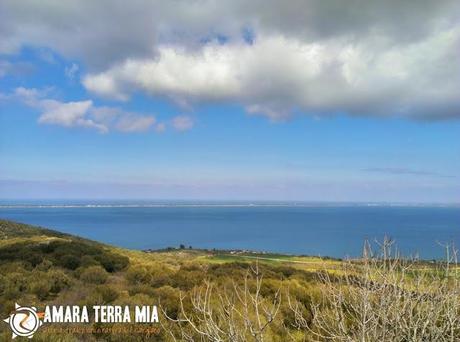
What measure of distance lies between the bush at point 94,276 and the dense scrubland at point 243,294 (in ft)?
0.12

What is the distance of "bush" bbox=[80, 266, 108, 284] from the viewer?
14031 mm

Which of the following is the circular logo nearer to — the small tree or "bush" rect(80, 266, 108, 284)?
the small tree

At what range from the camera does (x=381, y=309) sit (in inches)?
204

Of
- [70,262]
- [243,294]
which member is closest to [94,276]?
[70,262]

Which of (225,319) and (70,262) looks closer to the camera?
(225,319)

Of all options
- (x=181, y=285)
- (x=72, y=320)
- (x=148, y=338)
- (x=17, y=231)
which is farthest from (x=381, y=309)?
(x=17, y=231)

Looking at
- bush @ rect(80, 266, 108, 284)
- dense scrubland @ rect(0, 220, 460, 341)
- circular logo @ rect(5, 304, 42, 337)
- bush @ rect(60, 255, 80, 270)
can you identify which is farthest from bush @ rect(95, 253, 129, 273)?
circular logo @ rect(5, 304, 42, 337)

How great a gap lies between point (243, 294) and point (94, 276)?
5905mm

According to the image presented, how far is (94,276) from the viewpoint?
46.5ft

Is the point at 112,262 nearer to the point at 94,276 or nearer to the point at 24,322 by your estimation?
the point at 94,276

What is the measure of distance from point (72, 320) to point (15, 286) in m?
3.87

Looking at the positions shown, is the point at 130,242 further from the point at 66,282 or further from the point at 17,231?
the point at 66,282

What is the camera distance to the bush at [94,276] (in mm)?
14031

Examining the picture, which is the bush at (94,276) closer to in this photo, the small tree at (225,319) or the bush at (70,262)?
the bush at (70,262)
